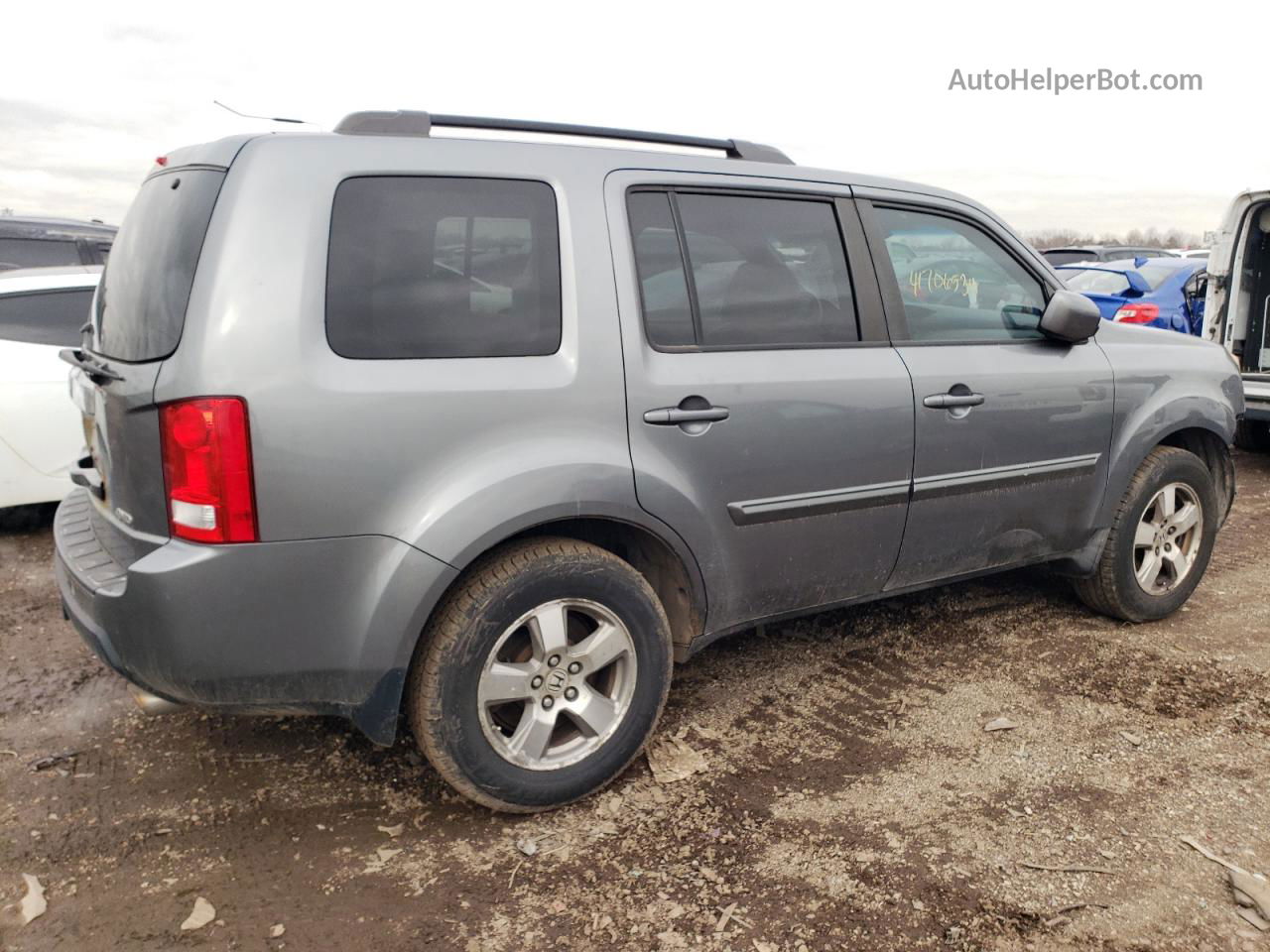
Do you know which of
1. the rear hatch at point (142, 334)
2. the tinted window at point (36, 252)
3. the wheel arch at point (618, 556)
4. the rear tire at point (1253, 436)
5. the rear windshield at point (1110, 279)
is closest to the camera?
the rear hatch at point (142, 334)

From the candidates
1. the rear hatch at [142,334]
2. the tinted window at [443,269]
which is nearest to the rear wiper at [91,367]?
the rear hatch at [142,334]

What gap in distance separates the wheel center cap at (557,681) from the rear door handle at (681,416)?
0.74 metres

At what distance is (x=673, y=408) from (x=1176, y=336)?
265 centimetres

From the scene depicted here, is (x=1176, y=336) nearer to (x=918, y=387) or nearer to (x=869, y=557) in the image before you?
(x=918, y=387)

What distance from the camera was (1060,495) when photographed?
12.4 ft

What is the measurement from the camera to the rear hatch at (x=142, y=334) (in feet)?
7.72

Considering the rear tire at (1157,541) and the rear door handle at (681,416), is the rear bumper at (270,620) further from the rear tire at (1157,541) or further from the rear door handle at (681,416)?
the rear tire at (1157,541)

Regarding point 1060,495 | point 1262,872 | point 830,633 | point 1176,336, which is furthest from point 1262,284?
point 1262,872

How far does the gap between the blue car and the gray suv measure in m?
6.24

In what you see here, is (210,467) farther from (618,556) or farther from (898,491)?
(898,491)

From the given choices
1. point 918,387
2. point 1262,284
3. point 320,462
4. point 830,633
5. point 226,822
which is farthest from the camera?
point 1262,284

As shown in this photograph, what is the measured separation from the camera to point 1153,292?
939 centimetres

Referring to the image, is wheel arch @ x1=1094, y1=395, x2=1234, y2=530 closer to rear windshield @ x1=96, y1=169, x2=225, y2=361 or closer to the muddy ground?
the muddy ground

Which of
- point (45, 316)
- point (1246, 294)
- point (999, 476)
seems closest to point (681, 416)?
point (999, 476)
